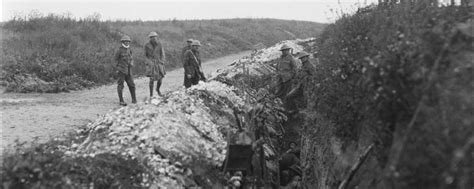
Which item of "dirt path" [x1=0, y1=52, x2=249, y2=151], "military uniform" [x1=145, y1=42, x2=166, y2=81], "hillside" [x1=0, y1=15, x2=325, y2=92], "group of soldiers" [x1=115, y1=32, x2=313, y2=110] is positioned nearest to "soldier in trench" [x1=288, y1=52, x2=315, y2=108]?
"group of soldiers" [x1=115, y1=32, x2=313, y2=110]

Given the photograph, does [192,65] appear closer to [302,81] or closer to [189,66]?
[189,66]

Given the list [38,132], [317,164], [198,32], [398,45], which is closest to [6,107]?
[38,132]

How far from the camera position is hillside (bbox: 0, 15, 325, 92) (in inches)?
555

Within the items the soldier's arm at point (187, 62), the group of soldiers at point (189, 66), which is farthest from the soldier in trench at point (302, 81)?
the soldier's arm at point (187, 62)

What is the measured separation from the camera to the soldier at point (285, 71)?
9.93m

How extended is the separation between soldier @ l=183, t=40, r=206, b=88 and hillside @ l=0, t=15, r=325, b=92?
4319 mm

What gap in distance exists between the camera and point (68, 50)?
17.1 m

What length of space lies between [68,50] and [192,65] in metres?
7.55

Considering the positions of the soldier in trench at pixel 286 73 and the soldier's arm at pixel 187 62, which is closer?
the soldier in trench at pixel 286 73

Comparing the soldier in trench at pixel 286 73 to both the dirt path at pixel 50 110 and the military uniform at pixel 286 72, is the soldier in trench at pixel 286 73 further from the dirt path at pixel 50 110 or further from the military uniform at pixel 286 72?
the dirt path at pixel 50 110

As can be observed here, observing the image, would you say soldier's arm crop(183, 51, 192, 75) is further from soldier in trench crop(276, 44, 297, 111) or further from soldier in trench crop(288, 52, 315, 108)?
soldier in trench crop(288, 52, 315, 108)

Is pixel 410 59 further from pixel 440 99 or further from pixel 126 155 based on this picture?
pixel 126 155

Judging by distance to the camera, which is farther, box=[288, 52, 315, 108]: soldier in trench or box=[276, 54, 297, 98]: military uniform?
box=[276, 54, 297, 98]: military uniform

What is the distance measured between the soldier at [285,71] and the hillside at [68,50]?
22.6 feet
